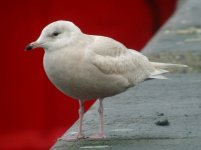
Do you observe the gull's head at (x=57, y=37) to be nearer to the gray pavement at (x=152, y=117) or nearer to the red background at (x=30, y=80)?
the gray pavement at (x=152, y=117)

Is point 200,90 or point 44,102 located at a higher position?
point 200,90

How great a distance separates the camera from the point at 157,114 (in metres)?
6.87

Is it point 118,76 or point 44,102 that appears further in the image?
point 44,102

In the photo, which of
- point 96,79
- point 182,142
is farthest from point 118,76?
point 182,142

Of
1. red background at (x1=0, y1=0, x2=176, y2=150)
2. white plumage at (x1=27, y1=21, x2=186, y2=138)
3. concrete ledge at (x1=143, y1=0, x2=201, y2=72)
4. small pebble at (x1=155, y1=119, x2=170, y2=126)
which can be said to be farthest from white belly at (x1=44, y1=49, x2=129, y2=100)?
red background at (x1=0, y1=0, x2=176, y2=150)

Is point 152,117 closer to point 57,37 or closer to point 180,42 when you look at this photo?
point 57,37

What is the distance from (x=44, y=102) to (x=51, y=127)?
1.19 feet

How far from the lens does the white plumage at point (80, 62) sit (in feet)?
19.2

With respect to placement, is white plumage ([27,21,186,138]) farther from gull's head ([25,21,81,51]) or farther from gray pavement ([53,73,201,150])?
gray pavement ([53,73,201,150])

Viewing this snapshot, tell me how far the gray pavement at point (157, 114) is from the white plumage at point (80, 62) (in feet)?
0.72

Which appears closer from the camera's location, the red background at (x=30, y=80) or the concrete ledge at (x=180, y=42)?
the concrete ledge at (x=180, y=42)

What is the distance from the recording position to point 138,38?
45.1 feet

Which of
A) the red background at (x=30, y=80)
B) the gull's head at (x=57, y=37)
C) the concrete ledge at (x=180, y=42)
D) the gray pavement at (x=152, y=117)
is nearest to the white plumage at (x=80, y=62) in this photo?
the gull's head at (x=57, y=37)

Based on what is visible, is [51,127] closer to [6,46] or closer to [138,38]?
[6,46]
